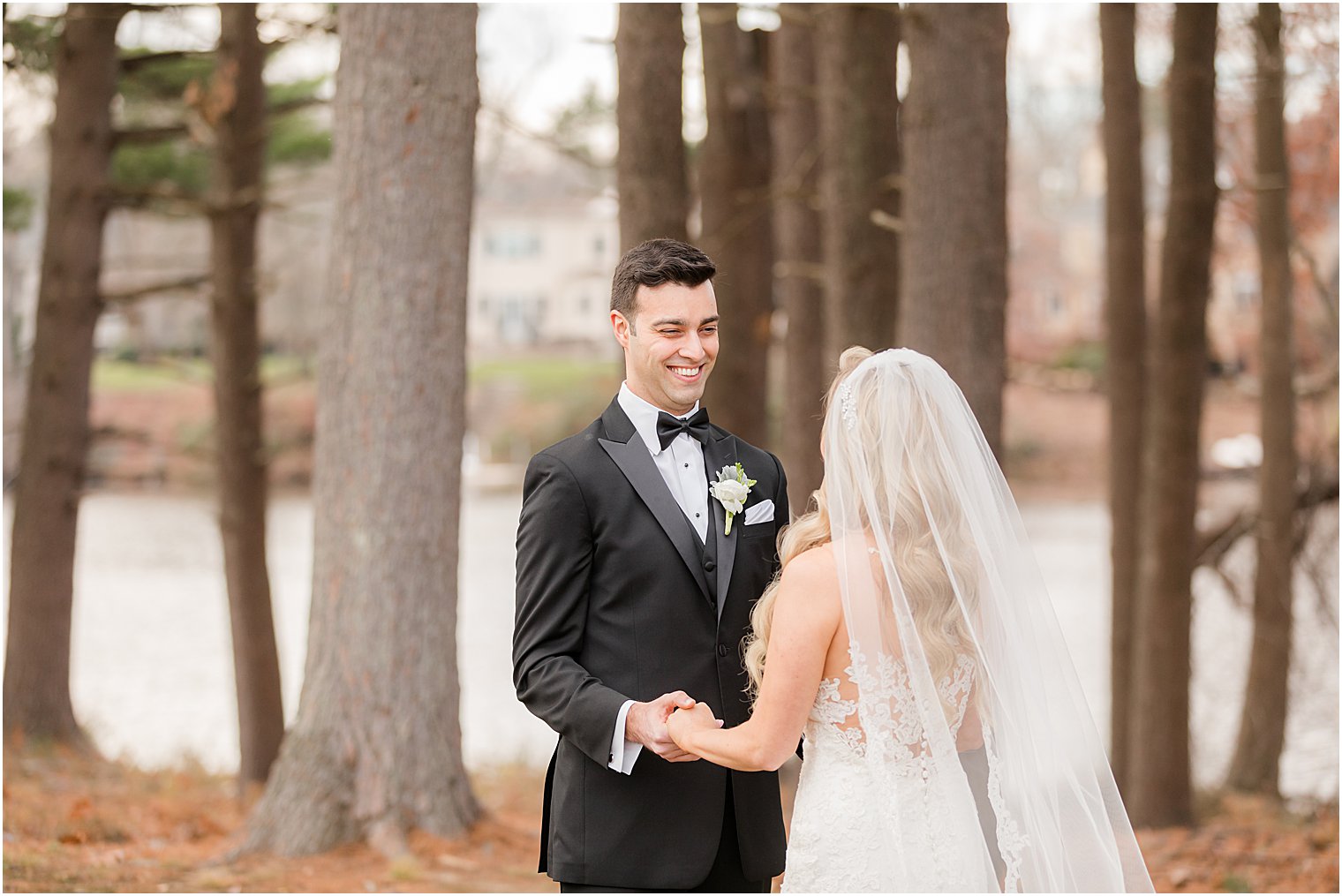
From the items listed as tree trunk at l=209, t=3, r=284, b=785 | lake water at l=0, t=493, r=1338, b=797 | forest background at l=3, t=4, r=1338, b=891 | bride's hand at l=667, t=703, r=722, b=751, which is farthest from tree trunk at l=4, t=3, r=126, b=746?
bride's hand at l=667, t=703, r=722, b=751

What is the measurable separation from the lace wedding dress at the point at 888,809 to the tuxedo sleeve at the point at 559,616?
53 cm

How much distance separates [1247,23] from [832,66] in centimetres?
414

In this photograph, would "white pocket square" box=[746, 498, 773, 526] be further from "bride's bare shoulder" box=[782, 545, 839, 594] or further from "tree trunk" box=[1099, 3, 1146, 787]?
"tree trunk" box=[1099, 3, 1146, 787]

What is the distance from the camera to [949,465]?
305cm

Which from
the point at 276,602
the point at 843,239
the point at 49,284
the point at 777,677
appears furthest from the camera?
the point at 276,602

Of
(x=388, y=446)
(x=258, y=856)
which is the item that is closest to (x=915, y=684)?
(x=388, y=446)

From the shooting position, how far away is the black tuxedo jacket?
315 cm

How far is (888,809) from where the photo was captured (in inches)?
120

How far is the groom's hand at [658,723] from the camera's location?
3020 mm

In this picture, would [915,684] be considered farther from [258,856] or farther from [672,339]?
[258,856]

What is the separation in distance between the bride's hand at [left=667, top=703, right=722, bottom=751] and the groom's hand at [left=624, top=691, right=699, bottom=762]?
0.02 metres

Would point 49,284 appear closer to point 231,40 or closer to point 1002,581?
point 231,40

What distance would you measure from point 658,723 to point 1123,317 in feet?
27.4

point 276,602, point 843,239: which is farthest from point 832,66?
point 276,602
